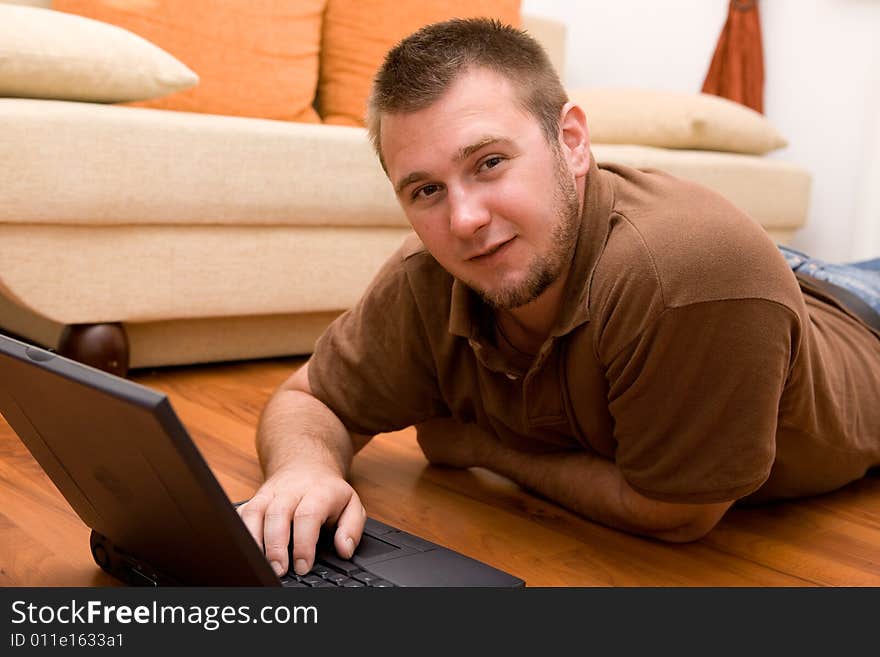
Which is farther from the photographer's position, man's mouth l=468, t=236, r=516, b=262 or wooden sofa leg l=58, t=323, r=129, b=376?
wooden sofa leg l=58, t=323, r=129, b=376

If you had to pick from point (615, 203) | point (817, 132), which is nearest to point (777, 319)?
point (615, 203)

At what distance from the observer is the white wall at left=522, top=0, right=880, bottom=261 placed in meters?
2.79

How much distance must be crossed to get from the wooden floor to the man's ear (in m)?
0.40

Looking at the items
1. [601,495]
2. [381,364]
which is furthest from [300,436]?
[601,495]

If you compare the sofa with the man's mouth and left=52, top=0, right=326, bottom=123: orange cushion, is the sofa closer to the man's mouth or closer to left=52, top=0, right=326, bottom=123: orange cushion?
left=52, top=0, right=326, bottom=123: orange cushion

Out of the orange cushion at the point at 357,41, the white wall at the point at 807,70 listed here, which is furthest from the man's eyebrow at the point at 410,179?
the white wall at the point at 807,70

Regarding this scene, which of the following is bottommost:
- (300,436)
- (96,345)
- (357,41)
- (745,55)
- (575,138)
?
(96,345)

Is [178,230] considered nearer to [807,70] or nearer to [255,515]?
[255,515]

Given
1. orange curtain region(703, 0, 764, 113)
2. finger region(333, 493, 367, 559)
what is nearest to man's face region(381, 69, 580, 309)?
finger region(333, 493, 367, 559)

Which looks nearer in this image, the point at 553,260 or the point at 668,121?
the point at 553,260

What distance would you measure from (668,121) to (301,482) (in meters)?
1.75

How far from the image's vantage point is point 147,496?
73cm

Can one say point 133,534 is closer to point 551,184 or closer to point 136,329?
point 551,184

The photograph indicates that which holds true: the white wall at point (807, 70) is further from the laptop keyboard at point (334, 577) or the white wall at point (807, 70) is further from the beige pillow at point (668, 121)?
A: the laptop keyboard at point (334, 577)
